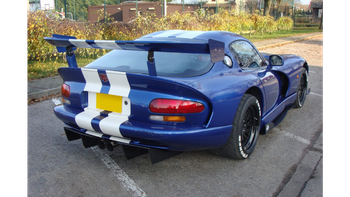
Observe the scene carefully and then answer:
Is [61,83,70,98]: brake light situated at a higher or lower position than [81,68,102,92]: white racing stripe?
lower

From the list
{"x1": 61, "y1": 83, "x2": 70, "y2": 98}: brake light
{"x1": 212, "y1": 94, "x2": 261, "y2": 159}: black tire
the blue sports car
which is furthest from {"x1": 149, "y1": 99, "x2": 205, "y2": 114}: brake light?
{"x1": 61, "y1": 83, "x2": 70, "y2": 98}: brake light

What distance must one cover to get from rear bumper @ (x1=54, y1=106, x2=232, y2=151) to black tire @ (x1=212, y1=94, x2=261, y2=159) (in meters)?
0.23

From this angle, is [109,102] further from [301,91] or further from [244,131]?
[301,91]

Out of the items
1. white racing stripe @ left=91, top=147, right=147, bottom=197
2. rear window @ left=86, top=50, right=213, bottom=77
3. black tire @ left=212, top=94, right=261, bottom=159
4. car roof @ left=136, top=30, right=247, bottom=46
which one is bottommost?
white racing stripe @ left=91, top=147, right=147, bottom=197

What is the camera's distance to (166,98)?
2596 millimetres

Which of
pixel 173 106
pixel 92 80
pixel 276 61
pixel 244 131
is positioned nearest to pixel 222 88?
pixel 173 106

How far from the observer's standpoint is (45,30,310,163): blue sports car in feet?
8.53

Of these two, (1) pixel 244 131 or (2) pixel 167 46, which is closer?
(2) pixel 167 46

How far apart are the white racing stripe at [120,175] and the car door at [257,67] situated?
1.73 m

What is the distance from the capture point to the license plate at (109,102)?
2795 millimetres

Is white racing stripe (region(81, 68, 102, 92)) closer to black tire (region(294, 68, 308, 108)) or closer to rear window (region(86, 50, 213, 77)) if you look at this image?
rear window (region(86, 50, 213, 77))

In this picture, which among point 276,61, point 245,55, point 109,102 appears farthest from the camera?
point 276,61

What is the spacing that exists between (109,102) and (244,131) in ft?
4.98
